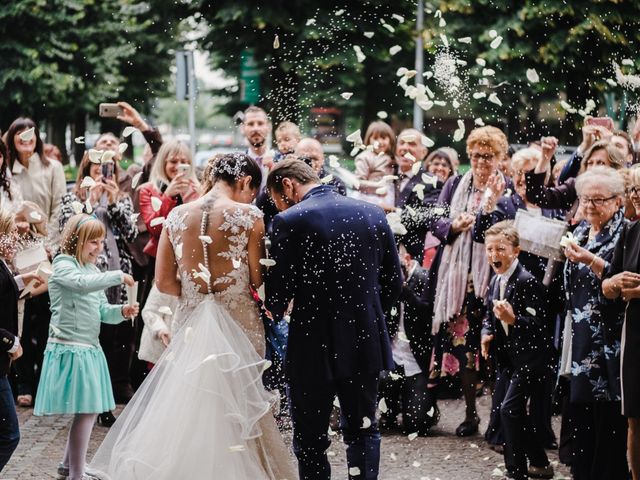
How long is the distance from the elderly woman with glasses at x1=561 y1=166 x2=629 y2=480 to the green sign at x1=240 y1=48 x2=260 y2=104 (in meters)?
13.6

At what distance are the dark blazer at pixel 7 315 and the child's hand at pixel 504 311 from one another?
3.00 metres

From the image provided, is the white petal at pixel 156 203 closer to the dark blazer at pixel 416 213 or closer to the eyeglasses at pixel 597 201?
Answer: the dark blazer at pixel 416 213

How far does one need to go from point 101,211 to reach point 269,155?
1.52m

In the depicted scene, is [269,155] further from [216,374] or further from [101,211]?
[216,374]

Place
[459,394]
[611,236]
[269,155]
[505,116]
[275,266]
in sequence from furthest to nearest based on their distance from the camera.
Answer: [505,116] → [459,394] → [269,155] → [611,236] → [275,266]

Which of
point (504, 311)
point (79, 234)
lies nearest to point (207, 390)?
point (79, 234)

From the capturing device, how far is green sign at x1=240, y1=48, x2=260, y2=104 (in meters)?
19.2

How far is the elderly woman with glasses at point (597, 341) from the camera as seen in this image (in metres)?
6.00

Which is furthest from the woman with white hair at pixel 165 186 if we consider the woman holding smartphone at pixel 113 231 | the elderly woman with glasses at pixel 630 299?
Result: the elderly woman with glasses at pixel 630 299

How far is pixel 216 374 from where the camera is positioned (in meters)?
5.89

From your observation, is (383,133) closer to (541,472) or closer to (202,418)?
(541,472)

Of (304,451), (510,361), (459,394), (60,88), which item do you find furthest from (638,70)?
(60,88)

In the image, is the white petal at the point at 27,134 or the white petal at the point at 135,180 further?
the white petal at the point at 27,134

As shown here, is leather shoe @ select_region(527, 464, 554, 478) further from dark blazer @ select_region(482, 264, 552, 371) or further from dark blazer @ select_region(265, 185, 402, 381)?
dark blazer @ select_region(265, 185, 402, 381)
